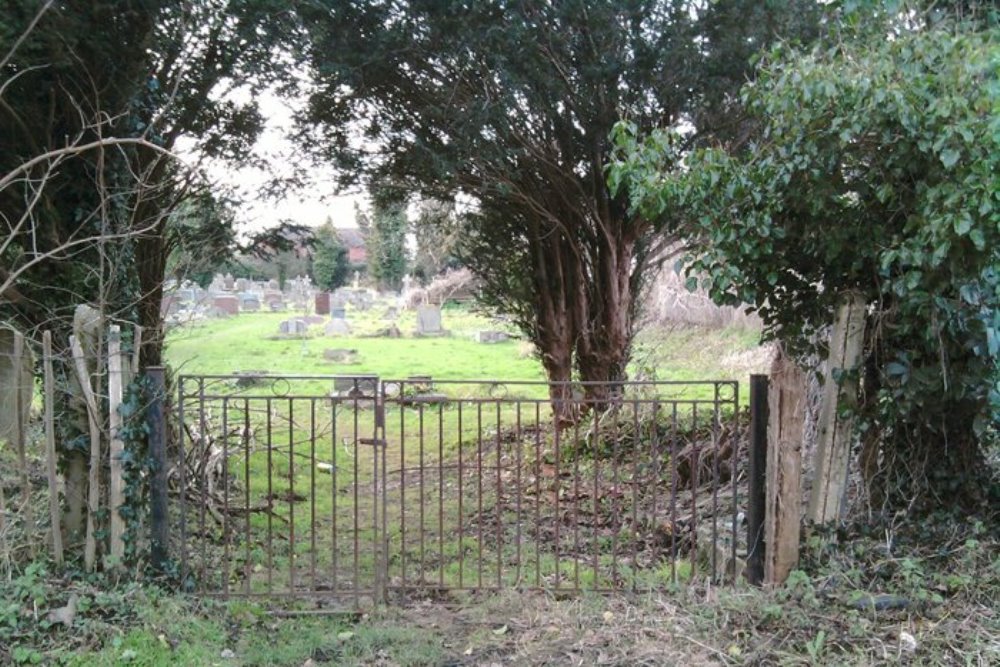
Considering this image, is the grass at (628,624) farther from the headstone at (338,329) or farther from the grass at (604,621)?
the headstone at (338,329)

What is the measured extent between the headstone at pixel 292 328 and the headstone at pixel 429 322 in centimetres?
329

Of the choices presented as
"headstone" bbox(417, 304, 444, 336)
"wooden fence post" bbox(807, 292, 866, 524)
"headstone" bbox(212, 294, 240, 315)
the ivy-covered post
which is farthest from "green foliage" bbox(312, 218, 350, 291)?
"wooden fence post" bbox(807, 292, 866, 524)

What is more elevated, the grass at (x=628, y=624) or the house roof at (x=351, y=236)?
the house roof at (x=351, y=236)

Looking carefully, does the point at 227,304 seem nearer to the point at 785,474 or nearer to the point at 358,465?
the point at 358,465

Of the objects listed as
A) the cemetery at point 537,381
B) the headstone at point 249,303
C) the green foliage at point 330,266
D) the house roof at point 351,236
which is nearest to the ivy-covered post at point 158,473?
the cemetery at point 537,381

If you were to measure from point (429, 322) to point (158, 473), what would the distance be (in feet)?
56.5

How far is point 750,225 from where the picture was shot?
4.14 m

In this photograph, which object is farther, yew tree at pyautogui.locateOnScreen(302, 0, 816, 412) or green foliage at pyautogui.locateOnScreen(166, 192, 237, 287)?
green foliage at pyautogui.locateOnScreen(166, 192, 237, 287)

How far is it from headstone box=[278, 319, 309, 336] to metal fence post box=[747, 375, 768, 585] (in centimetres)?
1796

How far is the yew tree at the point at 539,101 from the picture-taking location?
19.8 feet

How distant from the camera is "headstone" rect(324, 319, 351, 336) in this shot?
2095cm

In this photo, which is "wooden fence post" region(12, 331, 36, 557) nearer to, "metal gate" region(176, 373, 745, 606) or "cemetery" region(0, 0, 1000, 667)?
"cemetery" region(0, 0, 1000, 667)

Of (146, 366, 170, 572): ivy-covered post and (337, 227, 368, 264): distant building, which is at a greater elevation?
(337, 227, 368, 264): distant building

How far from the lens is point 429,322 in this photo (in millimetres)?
21438
